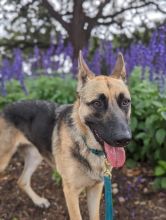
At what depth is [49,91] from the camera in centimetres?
711

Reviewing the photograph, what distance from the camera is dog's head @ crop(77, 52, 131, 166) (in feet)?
12.1

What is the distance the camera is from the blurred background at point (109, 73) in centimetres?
547

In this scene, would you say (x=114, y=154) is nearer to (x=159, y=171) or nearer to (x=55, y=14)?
(x=159, y=171)

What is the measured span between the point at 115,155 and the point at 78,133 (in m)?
0.62

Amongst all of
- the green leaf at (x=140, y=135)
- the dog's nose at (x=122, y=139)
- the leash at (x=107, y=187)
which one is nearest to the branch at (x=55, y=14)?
the green leaf at (x=140, y=135)

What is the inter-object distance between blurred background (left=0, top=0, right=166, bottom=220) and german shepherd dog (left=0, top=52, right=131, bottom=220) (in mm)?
579

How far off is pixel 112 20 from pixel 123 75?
21.8 feet

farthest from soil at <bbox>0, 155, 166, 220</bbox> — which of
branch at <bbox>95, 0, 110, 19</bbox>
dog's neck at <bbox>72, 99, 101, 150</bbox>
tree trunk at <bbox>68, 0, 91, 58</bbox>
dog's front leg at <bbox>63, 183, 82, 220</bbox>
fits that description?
branch at <bbox>95, 0, 110, 19</bbox>

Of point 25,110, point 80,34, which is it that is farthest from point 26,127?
point 80,34

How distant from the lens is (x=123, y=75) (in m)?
4.48

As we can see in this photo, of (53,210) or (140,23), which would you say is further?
(140,23)

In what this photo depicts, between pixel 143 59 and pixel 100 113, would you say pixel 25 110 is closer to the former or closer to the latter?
pixel 100 113

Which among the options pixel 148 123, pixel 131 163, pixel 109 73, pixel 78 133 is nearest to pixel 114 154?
pixel 78 133

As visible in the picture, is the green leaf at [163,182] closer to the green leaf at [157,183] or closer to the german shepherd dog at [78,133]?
the green leaf at [157,183]
